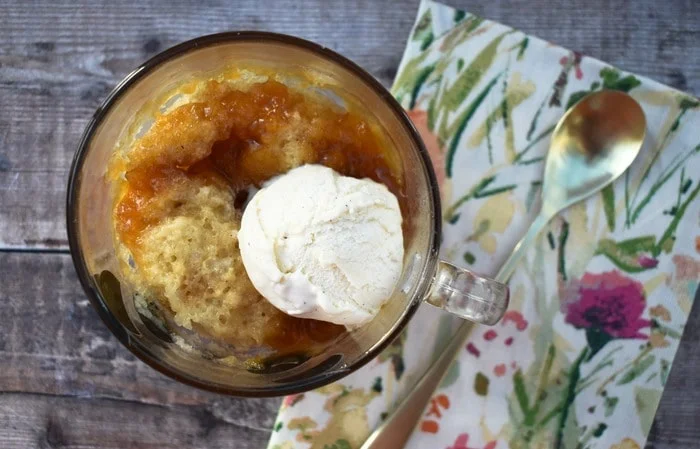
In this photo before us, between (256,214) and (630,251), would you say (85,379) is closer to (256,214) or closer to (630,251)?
(256,214)

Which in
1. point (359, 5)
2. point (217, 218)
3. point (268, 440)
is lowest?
point (268, 440)

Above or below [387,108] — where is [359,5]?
above

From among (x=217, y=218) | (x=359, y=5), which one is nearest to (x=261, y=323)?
(x=217, y=218)

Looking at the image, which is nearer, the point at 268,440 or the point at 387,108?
the point at 387,108

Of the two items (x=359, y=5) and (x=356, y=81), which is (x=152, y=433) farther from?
(x=359, y=5)

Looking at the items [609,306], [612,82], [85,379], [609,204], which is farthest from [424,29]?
[85,379]

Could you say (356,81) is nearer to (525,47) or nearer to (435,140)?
(435,140)
